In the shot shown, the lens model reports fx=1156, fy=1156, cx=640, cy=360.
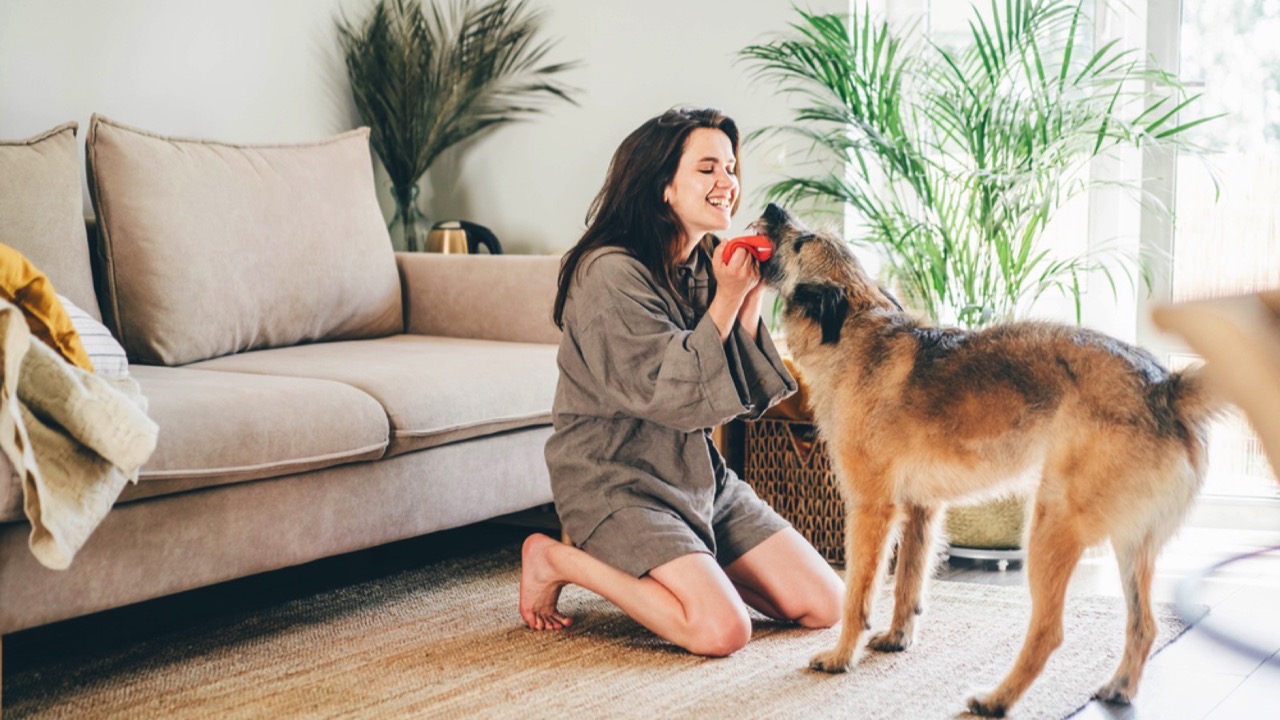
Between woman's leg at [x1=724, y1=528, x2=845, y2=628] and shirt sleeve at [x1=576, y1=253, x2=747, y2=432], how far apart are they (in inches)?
14.4

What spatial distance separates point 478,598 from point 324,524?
45 cm

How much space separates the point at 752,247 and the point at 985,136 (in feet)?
4.02

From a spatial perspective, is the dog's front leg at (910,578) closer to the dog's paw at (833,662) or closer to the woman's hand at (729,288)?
the dog's paw at (833,662)

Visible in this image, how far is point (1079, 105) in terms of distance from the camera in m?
3.05

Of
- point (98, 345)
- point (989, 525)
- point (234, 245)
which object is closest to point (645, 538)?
point (98, 345)

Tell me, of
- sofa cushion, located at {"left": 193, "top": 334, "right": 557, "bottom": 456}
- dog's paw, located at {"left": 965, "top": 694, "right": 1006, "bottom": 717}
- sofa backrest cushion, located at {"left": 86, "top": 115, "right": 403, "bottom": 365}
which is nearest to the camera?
dog's paw, located at {"left": 965, "top": 694, "right": 1006, "bottom": 717}

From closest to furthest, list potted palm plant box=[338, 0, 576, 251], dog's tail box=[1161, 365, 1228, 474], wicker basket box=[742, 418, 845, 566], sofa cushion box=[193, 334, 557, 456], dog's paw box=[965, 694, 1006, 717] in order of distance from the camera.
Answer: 1. dog's tail box=[1161, 365, 1228, 474]
2. dog's paw box=[965, 694, 1006, 717]
3. sofa cushion box=[193, 334, 557, 456]
4. wicker basket box=[742, 418, 845, 566]
5. potted palm plant box=[338, 0, 576, 251]

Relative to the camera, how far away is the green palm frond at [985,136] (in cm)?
298

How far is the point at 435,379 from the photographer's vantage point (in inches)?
99.3

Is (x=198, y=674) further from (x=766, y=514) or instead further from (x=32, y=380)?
(x=766, y=514)

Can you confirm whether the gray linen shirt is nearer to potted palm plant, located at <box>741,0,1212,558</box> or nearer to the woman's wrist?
the woman's wrist

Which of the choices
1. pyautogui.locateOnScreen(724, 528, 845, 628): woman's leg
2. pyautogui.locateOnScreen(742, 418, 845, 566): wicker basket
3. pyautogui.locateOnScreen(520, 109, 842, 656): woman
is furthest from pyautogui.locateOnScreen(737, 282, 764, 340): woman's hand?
pyautogui.locateOnScreen(742, 418, 845, 566): wicker basket

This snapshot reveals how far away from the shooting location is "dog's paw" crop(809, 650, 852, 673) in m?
2.06

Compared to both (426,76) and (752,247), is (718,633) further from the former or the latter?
(426,76)
